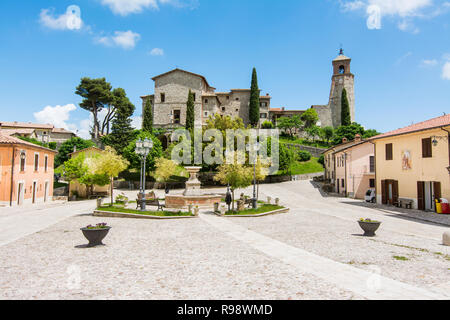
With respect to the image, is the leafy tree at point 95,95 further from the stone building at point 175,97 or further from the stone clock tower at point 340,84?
the stone clock tower at point 340,84

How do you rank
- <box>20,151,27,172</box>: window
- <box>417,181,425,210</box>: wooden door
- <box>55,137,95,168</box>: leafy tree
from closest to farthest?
1. <box>417,181,425,210</box>: wooden door
2. <box>20,151,27,172</box>: window
3. <box>55,137,95,168</box>: leafy tree

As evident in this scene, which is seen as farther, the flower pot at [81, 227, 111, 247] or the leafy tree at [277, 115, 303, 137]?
the leafy tree at [277, 115, 303, 137]

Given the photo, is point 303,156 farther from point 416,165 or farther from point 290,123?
point 416,165

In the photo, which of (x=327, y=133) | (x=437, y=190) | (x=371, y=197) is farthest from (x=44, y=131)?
(x=437, y=190)

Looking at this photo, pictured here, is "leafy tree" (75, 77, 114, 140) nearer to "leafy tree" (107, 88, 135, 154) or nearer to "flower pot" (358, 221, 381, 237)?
"leafy tree" (107, 88, 135, 154)

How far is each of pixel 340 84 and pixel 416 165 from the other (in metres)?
72.8

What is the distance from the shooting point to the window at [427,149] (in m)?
20.8

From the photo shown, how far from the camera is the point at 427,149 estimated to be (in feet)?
69.3

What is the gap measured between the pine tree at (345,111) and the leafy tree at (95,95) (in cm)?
6600

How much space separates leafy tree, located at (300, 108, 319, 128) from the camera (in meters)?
87.2

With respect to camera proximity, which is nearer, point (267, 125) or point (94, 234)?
point (94, 234)

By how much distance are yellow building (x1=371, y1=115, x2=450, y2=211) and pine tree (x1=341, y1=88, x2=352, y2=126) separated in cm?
5798

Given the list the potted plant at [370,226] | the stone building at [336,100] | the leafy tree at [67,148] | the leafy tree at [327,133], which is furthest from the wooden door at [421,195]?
the stone building at [336,100]

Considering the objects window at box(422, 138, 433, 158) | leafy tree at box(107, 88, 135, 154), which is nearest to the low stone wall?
leafy tree at box(107, 88, 135, 154)
